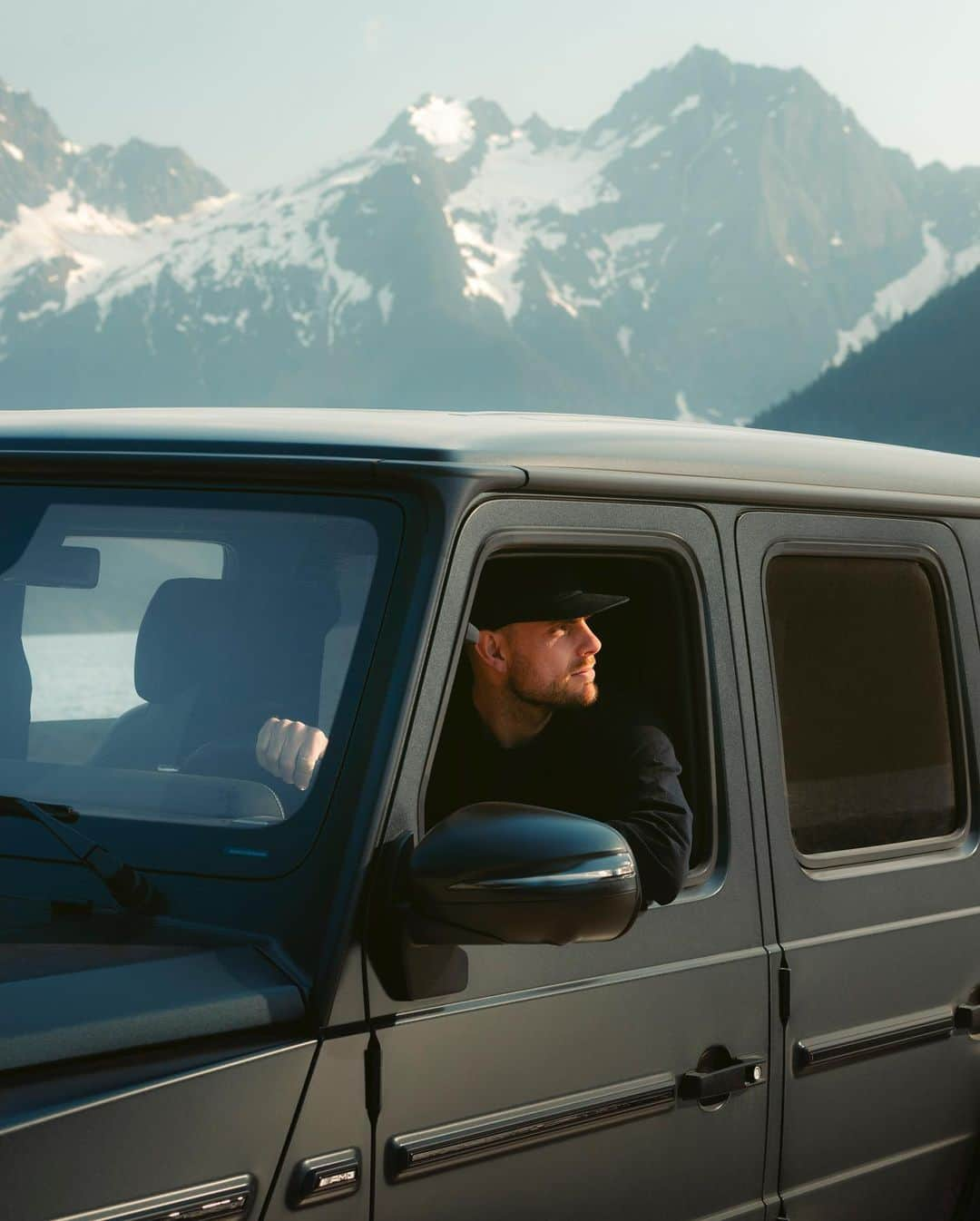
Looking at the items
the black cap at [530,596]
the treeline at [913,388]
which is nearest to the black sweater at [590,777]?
the black cap at [530,596]

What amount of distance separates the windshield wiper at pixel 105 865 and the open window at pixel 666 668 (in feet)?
1.96

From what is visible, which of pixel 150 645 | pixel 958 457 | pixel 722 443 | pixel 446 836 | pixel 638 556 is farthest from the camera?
pixel 958 457

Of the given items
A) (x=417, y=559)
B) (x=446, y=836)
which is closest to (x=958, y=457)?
(x=417, y=559)

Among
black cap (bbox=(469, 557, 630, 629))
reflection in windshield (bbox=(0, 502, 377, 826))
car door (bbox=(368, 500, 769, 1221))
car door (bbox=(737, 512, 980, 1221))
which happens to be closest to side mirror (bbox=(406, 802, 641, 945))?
car door (bbox=(368, 500, 769, 1221))

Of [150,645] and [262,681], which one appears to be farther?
[150,645]

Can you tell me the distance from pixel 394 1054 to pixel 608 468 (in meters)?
0.92

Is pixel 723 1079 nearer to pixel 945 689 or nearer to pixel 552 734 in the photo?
pixel 552 734

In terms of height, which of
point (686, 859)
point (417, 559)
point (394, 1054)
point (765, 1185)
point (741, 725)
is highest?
point (417, 559)

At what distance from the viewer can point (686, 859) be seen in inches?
102

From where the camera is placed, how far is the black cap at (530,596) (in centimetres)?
261

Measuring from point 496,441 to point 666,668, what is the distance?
542 mm

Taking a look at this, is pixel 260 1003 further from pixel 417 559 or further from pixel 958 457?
pixel 958 457

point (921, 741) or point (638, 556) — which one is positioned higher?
point (638, 556)

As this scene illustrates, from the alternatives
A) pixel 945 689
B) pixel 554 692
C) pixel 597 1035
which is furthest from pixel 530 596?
pixel 945 689
